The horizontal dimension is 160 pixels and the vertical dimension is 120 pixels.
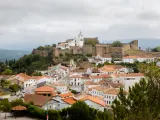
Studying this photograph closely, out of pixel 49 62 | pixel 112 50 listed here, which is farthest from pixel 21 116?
pixel 112 50

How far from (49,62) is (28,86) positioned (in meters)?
18.6

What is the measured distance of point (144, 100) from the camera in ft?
56.1

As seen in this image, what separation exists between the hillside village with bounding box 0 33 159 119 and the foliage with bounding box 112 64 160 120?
1155cm

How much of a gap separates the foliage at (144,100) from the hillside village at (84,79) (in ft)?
37.9

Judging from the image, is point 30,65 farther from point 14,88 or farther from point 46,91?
point 46,91

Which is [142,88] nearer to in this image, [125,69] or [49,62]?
[125,69]

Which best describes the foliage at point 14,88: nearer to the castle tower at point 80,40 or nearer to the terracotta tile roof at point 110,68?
the terracotta tile roof at point 110,68

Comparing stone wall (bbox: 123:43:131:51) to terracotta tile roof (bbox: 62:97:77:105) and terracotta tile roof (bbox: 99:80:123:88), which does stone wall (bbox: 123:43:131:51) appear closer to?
terracotta tile roof (bbox: 99:80:123:88)

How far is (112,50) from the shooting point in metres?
77.1

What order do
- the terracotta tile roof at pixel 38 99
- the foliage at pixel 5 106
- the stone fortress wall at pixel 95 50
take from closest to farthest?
the foliage at pixel 5 106, the terracotta tile roof at pixel 38 99, the stone fortress wall at pixel 95 50

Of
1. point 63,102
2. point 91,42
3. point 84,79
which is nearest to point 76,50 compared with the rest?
point 91,42

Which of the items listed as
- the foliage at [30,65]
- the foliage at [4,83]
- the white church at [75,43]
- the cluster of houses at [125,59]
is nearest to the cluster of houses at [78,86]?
the foliage at [4,83]

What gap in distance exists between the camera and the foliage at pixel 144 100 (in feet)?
52.1

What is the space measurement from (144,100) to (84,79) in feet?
119
